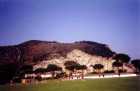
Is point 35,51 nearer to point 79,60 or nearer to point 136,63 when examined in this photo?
point 79,60

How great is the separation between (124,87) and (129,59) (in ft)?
1.78

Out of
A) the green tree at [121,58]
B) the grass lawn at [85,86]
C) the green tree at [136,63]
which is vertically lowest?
the grass lawn at [85,86]

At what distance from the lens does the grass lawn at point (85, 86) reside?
15.2 ft

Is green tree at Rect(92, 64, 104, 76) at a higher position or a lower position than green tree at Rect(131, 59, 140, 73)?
lower

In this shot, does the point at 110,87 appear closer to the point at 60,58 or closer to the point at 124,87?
the point at 124,87

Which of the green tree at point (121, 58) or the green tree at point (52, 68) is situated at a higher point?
the green tree at point (121, 58)

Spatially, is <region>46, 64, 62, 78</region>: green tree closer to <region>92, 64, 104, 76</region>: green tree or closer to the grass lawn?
the grass lawn

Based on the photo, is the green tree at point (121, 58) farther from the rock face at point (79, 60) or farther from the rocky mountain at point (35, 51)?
the rocky mountain at point (35, 51)

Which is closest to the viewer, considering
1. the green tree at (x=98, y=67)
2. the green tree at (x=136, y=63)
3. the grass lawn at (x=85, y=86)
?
the grass lawn at (x=85, y=86)

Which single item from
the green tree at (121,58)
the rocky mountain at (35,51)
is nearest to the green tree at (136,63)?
the green tree at (121,58)

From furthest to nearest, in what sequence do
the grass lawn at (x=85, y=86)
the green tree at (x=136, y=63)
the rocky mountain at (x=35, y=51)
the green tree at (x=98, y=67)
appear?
the green tree at (x=136, y=63) → the green tree at (x=98, y=67) → the rocky mountain at (x=35, y=51) → the grass lawn at (x=85, y=86)

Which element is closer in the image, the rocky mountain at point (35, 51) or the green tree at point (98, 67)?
the rocky mountain at point (35, 51)

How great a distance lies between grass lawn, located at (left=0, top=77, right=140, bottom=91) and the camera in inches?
183

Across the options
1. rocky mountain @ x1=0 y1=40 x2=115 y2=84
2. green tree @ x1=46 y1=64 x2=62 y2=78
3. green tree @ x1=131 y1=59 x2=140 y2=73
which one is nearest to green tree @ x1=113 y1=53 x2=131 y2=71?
green tree @ x1=131 y1=59 x2=140 y2=73
